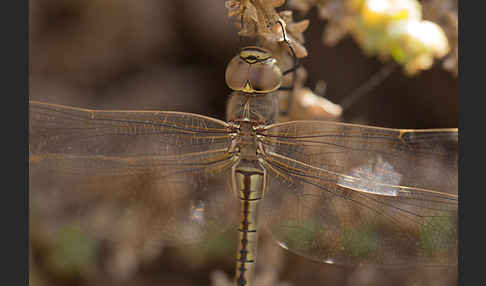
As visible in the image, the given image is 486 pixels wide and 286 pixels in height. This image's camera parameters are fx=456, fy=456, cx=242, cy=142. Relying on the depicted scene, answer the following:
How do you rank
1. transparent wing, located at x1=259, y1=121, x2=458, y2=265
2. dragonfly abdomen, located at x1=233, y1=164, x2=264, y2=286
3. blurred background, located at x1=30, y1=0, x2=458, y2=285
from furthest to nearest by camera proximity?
blurred background, located at x1=30, y1=0, x2=458, y2=285 → dragonfly abdomen, located at x1=233, y1=164, x2=264, y2=286 → transparent wing, located at x1=259, y1=121, x2=458, y2=265

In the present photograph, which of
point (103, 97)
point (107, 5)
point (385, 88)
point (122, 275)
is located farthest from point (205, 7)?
point (122, 275)

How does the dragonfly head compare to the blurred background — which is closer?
the dragonfly head

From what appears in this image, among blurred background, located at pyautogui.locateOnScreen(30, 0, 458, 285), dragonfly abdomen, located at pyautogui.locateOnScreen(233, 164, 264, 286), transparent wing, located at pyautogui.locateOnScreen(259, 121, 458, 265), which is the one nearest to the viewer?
transparent wing, located at pyautogui.locateOnScreen(259, 121, 458, 265)

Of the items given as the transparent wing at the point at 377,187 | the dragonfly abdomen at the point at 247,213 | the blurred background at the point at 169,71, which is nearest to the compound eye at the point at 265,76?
the transparent wing at the point at 377,187

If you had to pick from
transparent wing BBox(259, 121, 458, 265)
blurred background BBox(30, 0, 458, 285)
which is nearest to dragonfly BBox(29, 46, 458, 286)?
transparent wing BBox(259, 121, 458, 265)

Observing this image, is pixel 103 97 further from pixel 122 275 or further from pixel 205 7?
pixel 122 275

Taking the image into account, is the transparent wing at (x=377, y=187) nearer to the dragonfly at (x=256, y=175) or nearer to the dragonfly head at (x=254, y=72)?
the dragonfly at (x=256, y=175)

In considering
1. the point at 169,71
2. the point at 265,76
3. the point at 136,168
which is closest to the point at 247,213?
the point at 136,168

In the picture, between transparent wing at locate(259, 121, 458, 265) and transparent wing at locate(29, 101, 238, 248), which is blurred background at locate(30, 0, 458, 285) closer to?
transparent wing at locate(29, 101, 238, 248)
